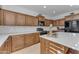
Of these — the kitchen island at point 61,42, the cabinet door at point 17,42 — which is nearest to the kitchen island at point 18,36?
the cabinet door at point 17,42

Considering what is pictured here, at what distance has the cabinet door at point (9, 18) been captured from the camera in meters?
0.79

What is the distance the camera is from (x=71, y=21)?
0.81 meters

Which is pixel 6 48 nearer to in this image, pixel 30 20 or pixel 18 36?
pixel 18 36

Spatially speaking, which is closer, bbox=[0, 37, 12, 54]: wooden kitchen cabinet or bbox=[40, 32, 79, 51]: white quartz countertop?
bbox=[0, 37, 12, 54]: wooden kitchen cabinet

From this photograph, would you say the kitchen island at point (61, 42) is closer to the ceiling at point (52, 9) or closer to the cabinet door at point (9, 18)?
the ceiling at point (52, 9)

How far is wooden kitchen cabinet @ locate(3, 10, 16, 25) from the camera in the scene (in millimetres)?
793

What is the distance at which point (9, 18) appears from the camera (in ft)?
2.64

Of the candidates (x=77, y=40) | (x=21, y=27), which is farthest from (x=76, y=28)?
(x=21, y=27)

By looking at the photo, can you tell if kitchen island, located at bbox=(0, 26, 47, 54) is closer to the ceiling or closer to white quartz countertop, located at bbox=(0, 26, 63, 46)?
white quartz countertop, located at bbox=(0, 26, 63, 46)

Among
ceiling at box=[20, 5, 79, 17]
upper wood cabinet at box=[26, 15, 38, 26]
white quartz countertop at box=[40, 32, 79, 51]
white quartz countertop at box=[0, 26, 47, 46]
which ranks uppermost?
ceiling at box=[20, 5, 79, 17]

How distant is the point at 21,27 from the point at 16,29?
0.19ft

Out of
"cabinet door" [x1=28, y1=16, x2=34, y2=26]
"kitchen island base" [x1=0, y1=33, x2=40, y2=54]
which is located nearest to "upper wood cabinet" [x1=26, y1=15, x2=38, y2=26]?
"cabinet door" [x1=28, y1=16, x2=34, y2=26]
